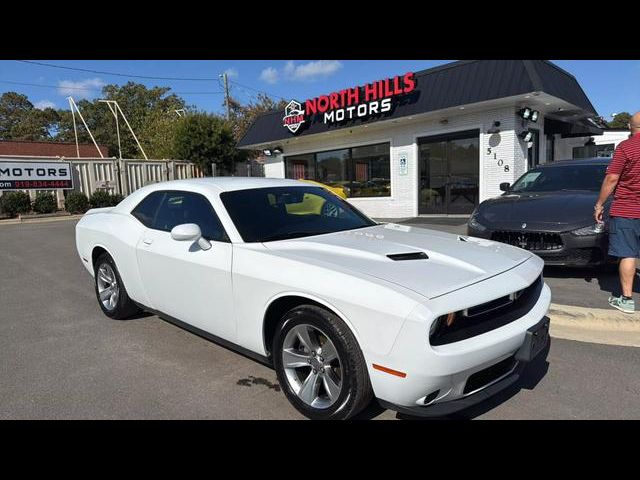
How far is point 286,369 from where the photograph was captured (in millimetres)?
2807

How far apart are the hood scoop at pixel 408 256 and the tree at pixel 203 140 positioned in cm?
2371

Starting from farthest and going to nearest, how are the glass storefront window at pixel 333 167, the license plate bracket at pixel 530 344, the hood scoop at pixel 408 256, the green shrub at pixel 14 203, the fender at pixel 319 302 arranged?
the green shrub at pixel 14 203
the glass storefront window at pixel 333 167
the hood scoop at pixel 408 256
the license plate bracket at pixel 530 344
the fender at pixel 319 302

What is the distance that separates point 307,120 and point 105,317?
12.8 m

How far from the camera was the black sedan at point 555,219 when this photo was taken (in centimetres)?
503

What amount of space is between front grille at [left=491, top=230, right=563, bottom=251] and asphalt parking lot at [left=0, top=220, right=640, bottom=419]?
1.68 ft

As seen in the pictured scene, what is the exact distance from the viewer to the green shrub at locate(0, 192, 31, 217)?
61.0 feet

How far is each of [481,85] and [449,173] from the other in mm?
2799

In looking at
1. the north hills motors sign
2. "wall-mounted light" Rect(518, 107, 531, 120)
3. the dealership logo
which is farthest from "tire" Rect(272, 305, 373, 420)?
the dealership logo

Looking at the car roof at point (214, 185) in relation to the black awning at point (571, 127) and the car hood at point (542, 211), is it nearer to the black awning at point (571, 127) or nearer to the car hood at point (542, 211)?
the car hood at point (542, 211)

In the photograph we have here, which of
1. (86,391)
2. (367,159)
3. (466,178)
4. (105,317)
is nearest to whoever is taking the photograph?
(86,391)

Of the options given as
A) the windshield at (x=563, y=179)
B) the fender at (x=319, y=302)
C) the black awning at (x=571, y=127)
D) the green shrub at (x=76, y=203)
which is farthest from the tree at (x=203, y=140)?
the fender at (x=319, y=302)
